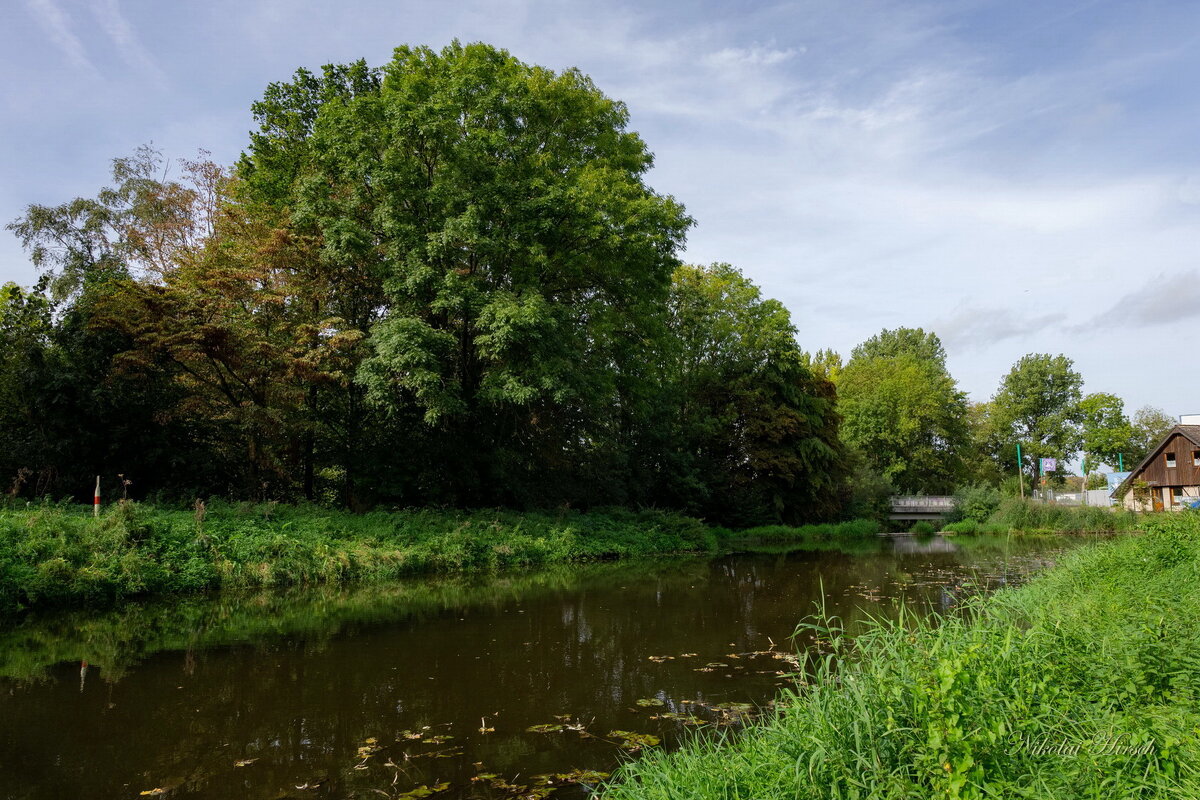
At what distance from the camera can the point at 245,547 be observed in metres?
13.6

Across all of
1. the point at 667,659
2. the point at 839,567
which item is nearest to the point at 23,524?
the point at 667,659

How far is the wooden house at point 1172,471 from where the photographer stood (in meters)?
40.3

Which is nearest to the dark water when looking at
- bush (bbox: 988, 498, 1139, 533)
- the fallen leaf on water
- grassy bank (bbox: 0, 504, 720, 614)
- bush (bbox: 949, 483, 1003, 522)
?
the fallen leaf on water

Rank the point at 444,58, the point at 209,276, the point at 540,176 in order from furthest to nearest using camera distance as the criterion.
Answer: the point at 444,58 < the point at 540,176 < the point at 209,276

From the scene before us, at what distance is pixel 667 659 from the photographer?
8.05 m

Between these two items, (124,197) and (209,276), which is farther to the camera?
(124,197)

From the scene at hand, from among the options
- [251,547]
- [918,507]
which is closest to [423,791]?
[251,547]

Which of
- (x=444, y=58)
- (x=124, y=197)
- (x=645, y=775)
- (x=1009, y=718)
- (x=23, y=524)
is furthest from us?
(x=124, y=197)

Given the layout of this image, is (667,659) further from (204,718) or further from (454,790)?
(204,718)

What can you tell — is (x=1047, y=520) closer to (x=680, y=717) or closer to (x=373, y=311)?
(x=373, y=311)

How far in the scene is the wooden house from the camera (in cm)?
4025

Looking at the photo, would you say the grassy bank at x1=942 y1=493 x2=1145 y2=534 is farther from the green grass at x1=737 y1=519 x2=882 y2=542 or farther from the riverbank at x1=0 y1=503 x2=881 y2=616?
the riverbank at x1=0 y1=503 x2=881 y2=616

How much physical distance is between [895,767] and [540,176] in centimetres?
1786

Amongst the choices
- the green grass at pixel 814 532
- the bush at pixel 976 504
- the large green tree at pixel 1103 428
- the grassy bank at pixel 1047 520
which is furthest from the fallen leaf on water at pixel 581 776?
the large green tree at pixel 1103 428
